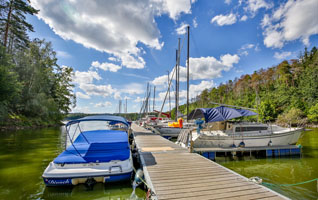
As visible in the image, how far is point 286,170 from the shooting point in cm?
850

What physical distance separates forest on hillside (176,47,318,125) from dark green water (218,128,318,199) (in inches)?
762

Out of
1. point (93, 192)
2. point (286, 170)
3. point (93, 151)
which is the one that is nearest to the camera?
point (93, 192)

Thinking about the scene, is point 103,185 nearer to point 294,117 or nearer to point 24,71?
point 24,71

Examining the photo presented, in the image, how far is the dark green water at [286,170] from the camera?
19.3ft

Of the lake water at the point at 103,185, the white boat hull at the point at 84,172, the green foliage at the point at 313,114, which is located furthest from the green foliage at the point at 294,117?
the white boat hull at the point at 84,172

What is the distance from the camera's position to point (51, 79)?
118ft

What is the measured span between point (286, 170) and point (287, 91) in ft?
156

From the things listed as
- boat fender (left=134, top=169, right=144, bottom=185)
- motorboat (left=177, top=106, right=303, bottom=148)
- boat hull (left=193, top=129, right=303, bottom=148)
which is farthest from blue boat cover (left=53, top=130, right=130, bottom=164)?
boat hull (left=193, top=129, right=303, bottom=148)

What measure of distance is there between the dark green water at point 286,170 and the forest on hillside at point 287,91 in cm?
1934

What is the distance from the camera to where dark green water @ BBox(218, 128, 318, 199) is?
5.89 m

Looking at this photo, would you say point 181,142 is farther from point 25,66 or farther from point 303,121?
point 303,121

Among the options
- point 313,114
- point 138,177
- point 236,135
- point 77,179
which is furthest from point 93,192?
point 313,114

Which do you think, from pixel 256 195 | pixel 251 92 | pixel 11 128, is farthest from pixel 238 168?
pixel 251 92

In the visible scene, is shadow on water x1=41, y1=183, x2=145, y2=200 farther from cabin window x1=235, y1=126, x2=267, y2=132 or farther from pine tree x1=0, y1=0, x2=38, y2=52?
pine tree x1=0, y1=0, x2=38, y2=52
